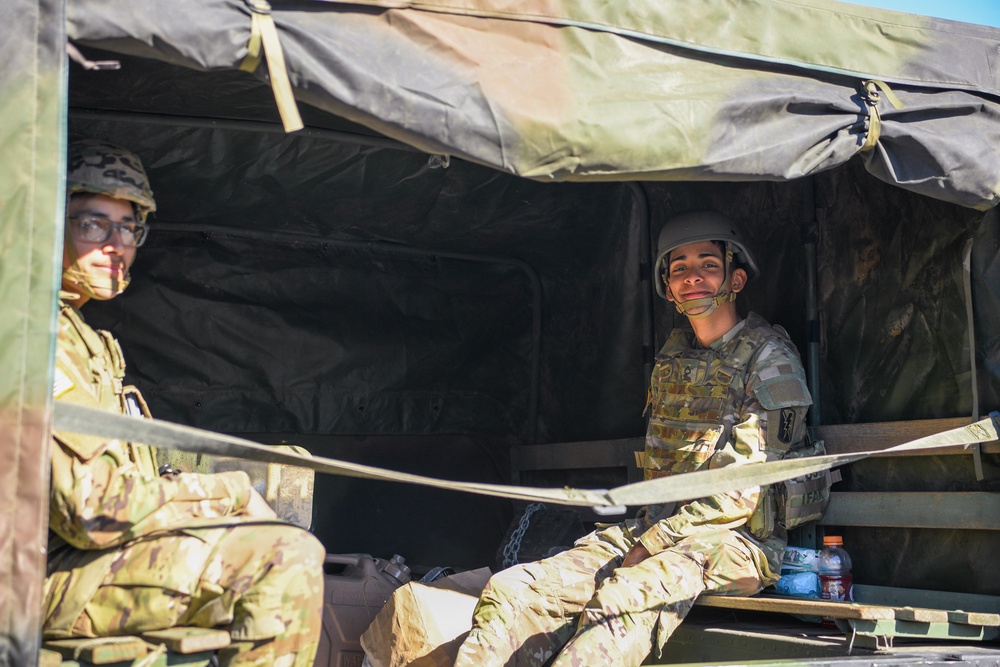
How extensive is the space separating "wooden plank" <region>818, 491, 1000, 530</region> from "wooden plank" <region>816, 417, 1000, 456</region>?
17 centimetres

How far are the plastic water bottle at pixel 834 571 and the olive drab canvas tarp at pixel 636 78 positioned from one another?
1.43 meters

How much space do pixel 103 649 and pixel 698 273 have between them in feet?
9.33

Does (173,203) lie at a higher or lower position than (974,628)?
higher

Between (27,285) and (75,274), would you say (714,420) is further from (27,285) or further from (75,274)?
(27,285)

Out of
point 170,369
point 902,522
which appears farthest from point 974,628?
point 170,369

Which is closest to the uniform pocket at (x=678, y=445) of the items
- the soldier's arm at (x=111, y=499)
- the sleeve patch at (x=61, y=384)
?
the soldier's arm at (x=111, y=499)

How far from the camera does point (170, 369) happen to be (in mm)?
5051

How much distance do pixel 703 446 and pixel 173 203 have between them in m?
2.62

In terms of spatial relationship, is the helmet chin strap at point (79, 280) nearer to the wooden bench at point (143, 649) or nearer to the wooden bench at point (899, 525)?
the wooden bench at point (143, 649)

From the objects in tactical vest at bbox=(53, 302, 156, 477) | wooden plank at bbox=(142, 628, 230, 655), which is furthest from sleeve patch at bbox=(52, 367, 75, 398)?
wooden plank at bbox=(142, 628, 230, 655)

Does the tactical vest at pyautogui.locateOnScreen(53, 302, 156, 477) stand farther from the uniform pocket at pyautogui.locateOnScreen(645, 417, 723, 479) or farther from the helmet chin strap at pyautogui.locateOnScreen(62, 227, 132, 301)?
the uniform pocket at pyautogui.locateOnScreen(645, 417, 723, 479)

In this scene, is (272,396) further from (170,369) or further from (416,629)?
(416,629)

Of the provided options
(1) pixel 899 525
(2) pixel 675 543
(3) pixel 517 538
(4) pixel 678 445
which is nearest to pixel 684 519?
Answer: (2) pixel 675 543

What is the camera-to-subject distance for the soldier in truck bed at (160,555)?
8.69ft
